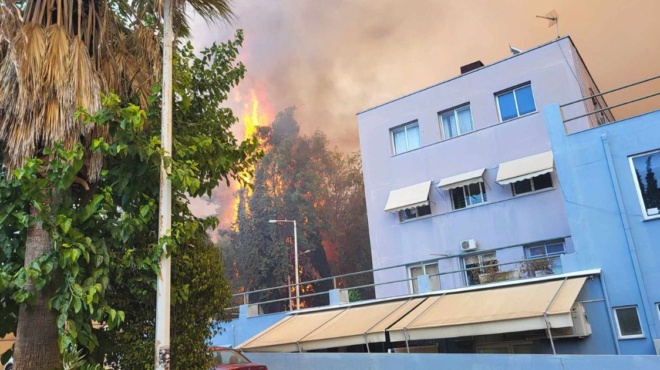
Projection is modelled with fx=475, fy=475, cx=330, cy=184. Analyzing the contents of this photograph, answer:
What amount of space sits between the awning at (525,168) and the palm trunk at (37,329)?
14.3 meters

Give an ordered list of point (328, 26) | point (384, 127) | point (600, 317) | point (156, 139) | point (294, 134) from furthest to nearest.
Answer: point (328, 26), point (294, 134), point (384, 127), point (600, 317), point (156, 139)

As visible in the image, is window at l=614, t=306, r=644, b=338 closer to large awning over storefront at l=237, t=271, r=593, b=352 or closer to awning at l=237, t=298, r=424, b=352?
large awning over storefront at l=237, t=271, r=593, b=352

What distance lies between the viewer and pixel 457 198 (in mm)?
18516

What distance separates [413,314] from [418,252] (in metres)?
5.51

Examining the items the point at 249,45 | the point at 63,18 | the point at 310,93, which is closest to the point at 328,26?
the point at 310,93

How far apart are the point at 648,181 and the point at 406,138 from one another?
405 inches

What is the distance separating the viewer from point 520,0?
33.9 meters

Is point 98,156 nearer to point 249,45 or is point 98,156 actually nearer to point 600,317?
point 600,317

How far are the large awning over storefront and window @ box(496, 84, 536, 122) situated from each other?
24.7 ft

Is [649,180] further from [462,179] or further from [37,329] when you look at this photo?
[37,329]

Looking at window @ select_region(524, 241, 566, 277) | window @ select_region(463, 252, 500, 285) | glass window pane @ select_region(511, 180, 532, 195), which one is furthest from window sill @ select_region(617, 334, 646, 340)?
glass window pane @ select_region(511, 180, 532, 195)

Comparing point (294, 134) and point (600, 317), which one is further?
point (294, 134)

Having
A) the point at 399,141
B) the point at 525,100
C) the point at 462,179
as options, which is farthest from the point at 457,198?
the point at 525,100

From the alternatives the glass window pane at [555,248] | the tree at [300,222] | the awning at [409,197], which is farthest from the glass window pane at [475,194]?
the tree at [300,222]
